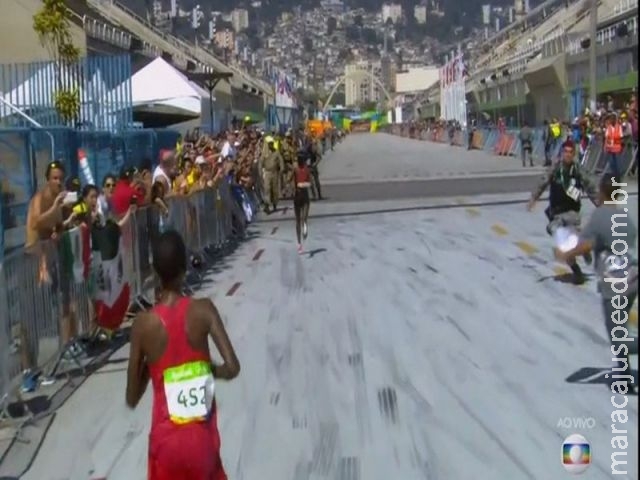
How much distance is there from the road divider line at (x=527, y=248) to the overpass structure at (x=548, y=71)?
312 cm

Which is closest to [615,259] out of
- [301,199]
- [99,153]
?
[301,199]

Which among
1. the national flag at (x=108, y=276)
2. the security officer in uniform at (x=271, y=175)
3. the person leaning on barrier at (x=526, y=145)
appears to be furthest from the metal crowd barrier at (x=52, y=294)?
the person leaning on barrier at (x=526, y=145)

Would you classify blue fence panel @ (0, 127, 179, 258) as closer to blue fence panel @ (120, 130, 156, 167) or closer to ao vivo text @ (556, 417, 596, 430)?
blue fence panel @ (120, 130, 156, 167)

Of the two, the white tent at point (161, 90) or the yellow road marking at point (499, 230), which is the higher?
the white tent at point (161, 90)

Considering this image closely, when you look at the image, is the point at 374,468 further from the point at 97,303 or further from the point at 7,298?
the point at 97,303

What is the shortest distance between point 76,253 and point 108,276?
937 millimetres

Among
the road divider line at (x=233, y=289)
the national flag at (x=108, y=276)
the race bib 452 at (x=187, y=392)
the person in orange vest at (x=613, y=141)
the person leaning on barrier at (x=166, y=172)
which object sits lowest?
the road divider line at (x=233, y=289)

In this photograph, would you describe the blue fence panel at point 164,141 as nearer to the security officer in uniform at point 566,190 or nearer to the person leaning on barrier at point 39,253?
the security officer in uniform at point 566,190

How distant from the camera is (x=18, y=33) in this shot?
1407 inches

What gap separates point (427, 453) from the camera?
812 cm

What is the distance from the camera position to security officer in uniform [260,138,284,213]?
101 ft

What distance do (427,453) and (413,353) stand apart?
129 inches

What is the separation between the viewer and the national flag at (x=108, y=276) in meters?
12.7

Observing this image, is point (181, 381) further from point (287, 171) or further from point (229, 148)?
point (287, 171)
